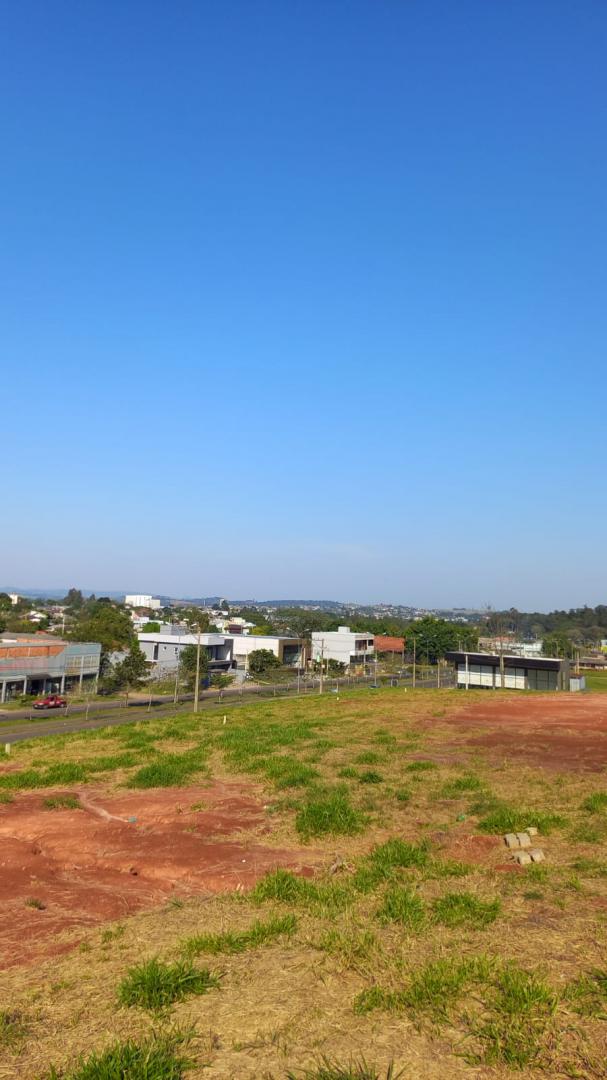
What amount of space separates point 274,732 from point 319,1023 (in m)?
18.0

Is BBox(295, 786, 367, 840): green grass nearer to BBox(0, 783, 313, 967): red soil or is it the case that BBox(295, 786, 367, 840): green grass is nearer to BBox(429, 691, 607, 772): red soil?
BBox(0, 783, 313, 967): red soil

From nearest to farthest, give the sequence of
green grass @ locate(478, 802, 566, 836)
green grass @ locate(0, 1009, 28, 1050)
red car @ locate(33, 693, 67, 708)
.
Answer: green grass @ locate(0, 1009, 28, 1050) → green grass @ locate(478, 802, 566, 836) → red car @ locate(33, 693, 67, 708)

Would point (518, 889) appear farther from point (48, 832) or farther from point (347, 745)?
point (347, 745)

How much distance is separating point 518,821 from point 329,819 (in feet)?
11.8

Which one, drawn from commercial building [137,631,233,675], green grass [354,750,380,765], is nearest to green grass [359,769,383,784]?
green grass [354,750,380,765]

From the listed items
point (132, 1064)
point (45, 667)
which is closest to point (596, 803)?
point (132, 1064)

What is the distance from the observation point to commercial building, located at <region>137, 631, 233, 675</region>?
101250 mm

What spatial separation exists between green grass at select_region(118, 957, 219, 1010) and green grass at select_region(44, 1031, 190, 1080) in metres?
0.76

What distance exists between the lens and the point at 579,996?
6047 mm

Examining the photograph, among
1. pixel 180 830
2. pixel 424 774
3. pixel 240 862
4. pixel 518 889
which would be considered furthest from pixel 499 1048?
pixel 424 774

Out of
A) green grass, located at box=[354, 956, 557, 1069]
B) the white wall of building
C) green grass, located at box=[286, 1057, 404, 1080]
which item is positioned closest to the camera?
green grass, located at box=[286, 1057, 404, 1080]

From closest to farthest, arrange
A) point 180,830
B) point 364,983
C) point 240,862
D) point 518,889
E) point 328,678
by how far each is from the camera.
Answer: point 364,983 < point 518,889 < point 240,862 < point 180,830 < point 328,678

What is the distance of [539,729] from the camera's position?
23.9m

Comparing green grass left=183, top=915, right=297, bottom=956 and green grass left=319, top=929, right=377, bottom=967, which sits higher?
green grass left=319, top=929, right=377, bottom=967
